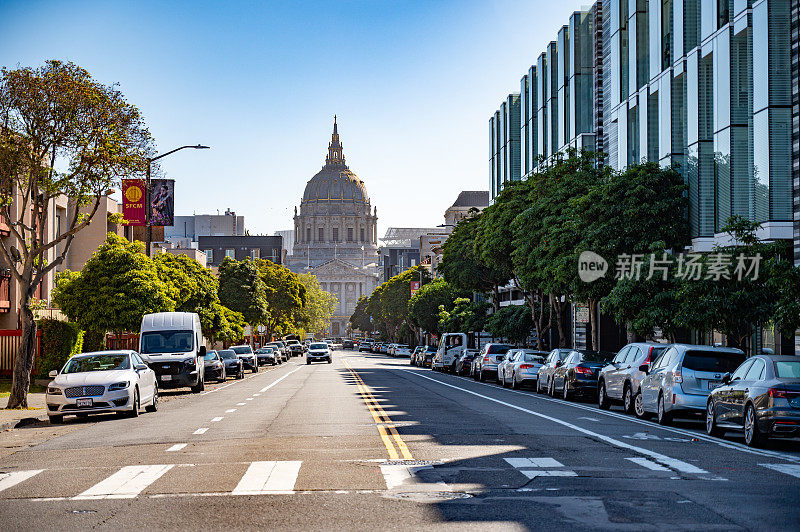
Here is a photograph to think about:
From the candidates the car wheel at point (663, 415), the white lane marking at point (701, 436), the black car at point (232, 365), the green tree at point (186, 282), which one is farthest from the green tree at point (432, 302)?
the car wheel at point (663, 415)

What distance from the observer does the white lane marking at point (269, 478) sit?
10844 mm

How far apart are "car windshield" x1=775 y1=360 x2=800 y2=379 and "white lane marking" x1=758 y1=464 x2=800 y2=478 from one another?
3086 mm

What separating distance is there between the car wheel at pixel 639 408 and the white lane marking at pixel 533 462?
940 cm

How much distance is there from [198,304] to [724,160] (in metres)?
28.2

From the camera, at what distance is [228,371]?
48312 mm

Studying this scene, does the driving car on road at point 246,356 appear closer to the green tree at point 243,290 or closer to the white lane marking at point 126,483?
the green tree at point 243,290

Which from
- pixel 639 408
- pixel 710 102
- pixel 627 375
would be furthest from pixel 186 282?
pixel 639 408

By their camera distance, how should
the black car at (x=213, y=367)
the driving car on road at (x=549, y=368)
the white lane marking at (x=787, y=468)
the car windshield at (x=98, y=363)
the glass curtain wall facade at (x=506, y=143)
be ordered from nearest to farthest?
the white lane marking at (x=787, y=468), the car windshield at (x=98, y=363), the driving car on road at (x=549, y=368), the black car at (x=213, y=367), the glass curtain wall facade at (x=506, y=143)

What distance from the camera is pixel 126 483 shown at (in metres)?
11.6

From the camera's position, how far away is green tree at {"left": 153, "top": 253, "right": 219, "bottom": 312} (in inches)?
1807

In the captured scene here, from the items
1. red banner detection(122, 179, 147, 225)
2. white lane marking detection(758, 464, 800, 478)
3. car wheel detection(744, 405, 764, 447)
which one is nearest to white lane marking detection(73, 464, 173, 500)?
white lane marking detection(758, 464, 800, 478)

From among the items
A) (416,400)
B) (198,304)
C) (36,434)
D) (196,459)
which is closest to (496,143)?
(198,304)

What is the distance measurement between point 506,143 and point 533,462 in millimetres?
62919

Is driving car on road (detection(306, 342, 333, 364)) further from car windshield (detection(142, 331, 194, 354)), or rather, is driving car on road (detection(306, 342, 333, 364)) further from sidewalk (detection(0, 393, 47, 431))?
sidewalk (detection(0, 393, 47, 431))
